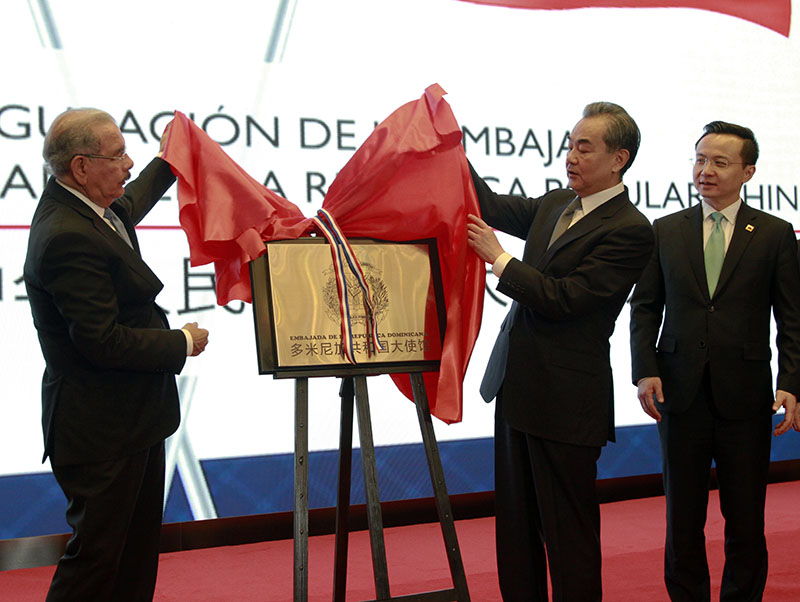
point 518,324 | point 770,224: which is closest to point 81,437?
point 518,324

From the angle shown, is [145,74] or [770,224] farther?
[145,74]

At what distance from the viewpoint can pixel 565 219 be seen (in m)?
2.22

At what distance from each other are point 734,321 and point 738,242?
0.76 ft

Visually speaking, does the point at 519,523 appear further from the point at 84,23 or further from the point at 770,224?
the point at 84,23

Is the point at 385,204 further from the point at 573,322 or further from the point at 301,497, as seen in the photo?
the point at 301,497

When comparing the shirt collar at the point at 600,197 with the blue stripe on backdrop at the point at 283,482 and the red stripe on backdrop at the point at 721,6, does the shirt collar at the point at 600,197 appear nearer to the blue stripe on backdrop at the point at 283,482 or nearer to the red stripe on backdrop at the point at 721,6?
the blue stripe on backdrop at the point at 283,482

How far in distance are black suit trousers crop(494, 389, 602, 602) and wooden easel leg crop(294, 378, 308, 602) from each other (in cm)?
53

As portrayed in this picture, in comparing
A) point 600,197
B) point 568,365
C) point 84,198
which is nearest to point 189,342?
point 84,198

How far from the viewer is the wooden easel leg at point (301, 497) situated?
6.63ft

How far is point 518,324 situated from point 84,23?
223 centimetres

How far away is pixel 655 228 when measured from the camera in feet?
8.23

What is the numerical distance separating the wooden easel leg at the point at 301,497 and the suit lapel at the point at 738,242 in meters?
1.23

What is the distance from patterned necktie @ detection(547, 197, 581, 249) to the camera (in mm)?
2209

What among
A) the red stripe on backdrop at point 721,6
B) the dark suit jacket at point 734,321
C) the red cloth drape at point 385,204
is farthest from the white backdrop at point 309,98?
the dark suit jacket at point 734,321
